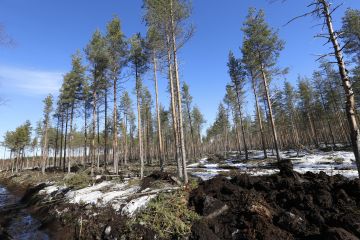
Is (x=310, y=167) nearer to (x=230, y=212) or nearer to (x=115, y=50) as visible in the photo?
(x=230, y=212)

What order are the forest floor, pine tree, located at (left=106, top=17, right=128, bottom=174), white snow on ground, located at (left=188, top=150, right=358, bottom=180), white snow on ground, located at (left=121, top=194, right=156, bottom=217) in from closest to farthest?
the forest floor
white snow on ground, located at (left=121, top=194, right=156, bottom=217)
white snow on ground, located at (left=188, top=150, right=358, bottom=180)
pine tree, located at (left=106, top=17, right=128, bottom=174)

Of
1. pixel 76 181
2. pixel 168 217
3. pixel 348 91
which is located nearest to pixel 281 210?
pixel 168 217

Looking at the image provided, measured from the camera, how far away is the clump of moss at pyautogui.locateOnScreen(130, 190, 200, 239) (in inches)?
272

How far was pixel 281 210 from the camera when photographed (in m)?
6.95

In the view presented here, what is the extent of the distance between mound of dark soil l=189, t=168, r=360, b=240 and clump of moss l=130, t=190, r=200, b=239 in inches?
14.4

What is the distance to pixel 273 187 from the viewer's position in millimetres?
8469

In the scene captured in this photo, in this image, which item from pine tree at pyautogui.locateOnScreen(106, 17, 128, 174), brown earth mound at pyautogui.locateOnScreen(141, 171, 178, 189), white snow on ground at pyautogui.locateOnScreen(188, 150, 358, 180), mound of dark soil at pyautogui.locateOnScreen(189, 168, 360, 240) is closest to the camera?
mound of dark soil at pyautogui.locateOnScreen(189, 168, 360, 240)

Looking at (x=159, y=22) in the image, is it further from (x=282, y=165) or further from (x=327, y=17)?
(x=282, y=165)

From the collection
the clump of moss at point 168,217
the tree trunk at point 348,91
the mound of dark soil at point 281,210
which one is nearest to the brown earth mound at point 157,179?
the clump of moss at point 168,217

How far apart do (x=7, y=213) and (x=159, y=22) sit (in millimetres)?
15249

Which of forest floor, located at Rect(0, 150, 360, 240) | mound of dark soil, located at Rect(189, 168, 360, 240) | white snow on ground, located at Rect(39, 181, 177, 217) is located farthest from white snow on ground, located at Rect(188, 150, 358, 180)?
white snow on ground, located at Rect(39, 181, 177, 217)

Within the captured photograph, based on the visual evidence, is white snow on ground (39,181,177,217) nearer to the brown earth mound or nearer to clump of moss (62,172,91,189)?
the brown earth mound

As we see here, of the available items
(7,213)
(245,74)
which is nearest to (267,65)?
(245,74)

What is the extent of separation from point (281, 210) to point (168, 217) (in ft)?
12.0
